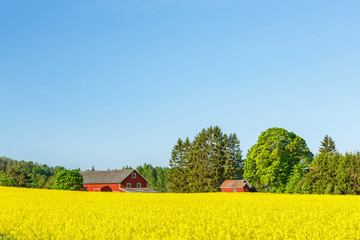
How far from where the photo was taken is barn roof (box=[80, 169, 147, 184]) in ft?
276

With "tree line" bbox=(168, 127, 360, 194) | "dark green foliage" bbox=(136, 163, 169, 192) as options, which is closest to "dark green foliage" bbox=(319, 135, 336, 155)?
"tree line" bbox=(168, 127, 360, 194)

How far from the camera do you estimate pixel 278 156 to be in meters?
69.6

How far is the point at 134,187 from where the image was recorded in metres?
85.0

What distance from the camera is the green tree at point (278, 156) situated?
69750 mm

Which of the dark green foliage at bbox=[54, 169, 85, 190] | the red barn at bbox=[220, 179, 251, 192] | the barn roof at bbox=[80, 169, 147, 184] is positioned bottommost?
the red barn at bbox=[220, 179, 251, 192]

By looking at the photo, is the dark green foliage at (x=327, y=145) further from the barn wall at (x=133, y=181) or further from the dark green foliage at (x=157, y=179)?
the dark green foliage at (x=157, y=179)

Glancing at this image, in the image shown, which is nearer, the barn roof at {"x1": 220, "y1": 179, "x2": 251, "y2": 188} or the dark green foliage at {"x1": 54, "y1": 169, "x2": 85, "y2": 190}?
the dark green foliage at {"x1": 54, "y1": 169, "x2": 85, "y2": 190}

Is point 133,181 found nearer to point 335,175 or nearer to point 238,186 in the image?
point 238,186

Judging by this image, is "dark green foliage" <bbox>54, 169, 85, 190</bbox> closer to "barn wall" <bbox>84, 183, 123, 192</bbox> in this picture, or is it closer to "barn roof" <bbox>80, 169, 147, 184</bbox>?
"barn wall" <bbox>84, 183, 123, 192</bbox>

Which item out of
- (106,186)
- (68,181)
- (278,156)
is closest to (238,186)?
(278,156)

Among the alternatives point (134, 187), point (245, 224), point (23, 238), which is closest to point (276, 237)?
point (245, 224)

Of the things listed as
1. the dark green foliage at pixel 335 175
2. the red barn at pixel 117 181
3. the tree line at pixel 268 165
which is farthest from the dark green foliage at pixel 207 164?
the dark green foliage at pixel 335 175

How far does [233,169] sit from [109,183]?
28545 mm

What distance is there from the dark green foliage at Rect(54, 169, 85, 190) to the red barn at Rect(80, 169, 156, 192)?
1882 cm
